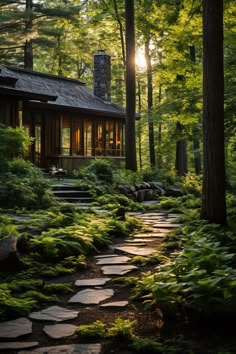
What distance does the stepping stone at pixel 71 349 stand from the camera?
322 cm

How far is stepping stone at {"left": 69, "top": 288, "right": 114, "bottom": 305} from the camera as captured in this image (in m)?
4.44

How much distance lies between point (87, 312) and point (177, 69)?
515 inches

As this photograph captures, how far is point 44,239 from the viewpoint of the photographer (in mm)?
6293

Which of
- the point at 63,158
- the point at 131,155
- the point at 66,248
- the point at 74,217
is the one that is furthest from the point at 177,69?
the point at 66,248

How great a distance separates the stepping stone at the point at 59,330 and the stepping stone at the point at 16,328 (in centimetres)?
15

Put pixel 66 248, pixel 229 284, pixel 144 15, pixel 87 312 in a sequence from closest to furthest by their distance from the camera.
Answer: pixel 229 284
pixel 87 312
pixel 66 248
pixel 144 15

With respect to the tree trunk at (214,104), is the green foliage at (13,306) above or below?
below

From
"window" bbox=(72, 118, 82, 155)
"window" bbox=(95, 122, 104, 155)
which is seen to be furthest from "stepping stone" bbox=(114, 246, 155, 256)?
"window" bbox=(95, 122, 104, 155)

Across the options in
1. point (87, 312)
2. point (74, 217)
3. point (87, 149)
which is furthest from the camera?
point (87, 149)

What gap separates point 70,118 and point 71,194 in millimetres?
10610

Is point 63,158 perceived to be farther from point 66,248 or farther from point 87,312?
point 87,312

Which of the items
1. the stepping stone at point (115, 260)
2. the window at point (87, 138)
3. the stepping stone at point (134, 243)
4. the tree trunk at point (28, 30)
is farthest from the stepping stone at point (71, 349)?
the tree trunk at point (28, 30)

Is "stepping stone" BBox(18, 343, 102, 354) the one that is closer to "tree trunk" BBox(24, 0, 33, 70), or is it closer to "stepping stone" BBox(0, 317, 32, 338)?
"stepping stone" BBox(0, 317, 32, 338)

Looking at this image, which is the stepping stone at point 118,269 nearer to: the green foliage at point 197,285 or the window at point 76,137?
the green foliage at point 197,285
